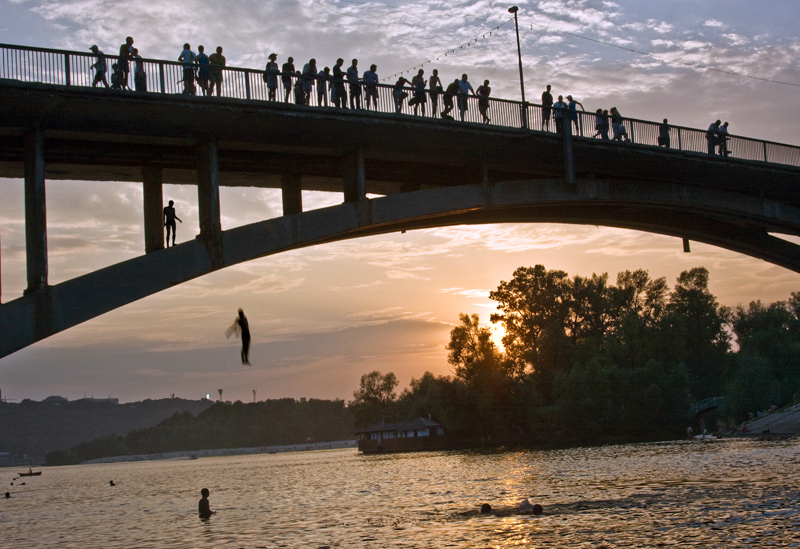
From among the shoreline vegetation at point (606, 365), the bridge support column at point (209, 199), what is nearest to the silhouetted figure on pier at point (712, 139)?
the bridge support column at point (209, 199)

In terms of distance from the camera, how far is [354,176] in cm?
2070

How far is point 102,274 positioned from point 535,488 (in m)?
21.9

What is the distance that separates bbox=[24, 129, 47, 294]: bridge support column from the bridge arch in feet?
1.69

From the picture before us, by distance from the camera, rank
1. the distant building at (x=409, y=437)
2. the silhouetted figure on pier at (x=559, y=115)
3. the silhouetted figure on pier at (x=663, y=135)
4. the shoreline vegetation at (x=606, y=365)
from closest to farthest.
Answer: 1. the silhouetted figure on pier at (x=559, y=115)
2. the silhouetted figure on pier at (x=663, y=135)
3. the shoreline vegetation at (x=606, y=365)
4. the distant building at (x=409, y=437)

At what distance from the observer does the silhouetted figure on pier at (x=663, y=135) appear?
26.1 metres

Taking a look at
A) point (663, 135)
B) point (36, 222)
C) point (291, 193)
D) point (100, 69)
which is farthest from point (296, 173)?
point (663, 135)

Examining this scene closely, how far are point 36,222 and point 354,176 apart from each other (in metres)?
7.65

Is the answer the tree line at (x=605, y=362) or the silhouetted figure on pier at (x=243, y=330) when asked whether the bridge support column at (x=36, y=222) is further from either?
the tree line at (x=605, y=362)

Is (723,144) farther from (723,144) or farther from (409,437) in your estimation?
(409,437)

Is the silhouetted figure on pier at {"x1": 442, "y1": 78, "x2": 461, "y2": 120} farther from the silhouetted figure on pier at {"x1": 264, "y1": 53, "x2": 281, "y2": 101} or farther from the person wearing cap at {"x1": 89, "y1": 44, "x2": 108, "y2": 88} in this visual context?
the person wearing cap at {"x1": 89, "y1": 44, "x2": 108, "y2": 88}

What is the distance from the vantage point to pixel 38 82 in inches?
634

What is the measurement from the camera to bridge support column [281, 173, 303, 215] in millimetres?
21250

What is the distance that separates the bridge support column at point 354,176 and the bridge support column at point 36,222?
703cm

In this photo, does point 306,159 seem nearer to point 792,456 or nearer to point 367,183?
point 367,183
